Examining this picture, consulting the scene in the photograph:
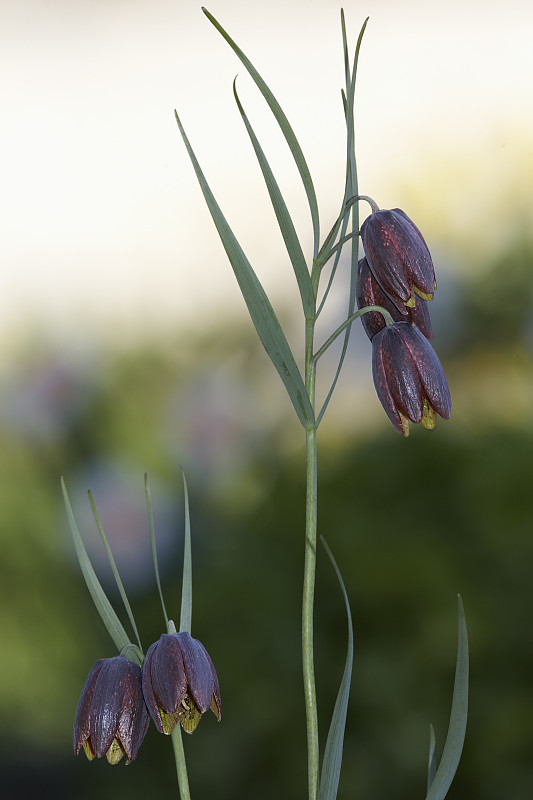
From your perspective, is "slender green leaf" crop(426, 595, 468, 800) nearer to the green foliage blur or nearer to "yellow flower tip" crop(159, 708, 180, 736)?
"yellow flower tip" crop(159, 708, 180, 736)

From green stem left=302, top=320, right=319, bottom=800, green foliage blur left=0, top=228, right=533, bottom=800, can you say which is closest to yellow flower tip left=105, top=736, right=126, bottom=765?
green stem left=302, top=320, right=319, bottom=800

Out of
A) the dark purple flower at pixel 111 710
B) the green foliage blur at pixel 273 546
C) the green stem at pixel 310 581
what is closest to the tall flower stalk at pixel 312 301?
the green stem at pixel 310 581

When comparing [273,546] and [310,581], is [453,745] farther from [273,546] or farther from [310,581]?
[273,546]

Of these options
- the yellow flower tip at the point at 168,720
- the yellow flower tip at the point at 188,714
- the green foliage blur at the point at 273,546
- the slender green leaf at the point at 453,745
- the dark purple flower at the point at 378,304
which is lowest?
the green foliage blur at the point at 273,546

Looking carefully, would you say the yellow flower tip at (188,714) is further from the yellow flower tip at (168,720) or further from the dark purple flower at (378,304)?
the dark purple flower at (378,304)

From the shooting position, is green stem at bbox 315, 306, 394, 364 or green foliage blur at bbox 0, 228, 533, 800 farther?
green foliage blur at bbox 0, 228, 533, 800

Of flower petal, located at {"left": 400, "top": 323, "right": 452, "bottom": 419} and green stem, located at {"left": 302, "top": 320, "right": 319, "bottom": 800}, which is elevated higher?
flower petal, located at {"left": 400, "top": 323, "right": 452, "bottom": 419}

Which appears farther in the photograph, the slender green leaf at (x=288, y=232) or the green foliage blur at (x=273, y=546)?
the green foliage blur at (x=273, y=546)

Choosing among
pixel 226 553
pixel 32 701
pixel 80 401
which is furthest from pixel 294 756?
pixel 80 401
